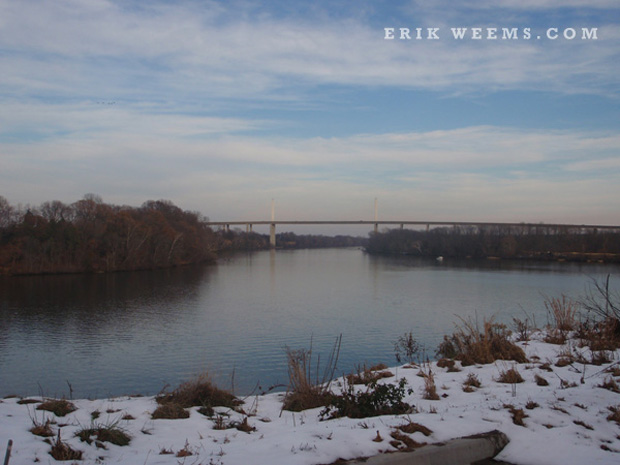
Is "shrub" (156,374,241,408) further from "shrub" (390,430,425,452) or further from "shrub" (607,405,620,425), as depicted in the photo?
"shrub" (607,405,620,425)

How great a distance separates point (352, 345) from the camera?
51.8 feet

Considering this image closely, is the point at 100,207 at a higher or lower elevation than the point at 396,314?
higher

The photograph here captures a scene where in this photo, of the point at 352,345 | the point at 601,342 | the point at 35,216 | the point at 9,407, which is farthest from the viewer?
the point at 35,216

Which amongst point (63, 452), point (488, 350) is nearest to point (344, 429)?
point (63, 452)

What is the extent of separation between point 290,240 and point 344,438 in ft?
515

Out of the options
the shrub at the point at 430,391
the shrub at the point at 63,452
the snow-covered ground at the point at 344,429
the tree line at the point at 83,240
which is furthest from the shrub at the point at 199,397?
the tree line at the point at 83,240

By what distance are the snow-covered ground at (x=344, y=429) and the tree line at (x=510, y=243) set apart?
7886 cm

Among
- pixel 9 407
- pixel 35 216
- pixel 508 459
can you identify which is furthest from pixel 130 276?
pixel 508 459

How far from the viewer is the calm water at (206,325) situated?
42.0 ft

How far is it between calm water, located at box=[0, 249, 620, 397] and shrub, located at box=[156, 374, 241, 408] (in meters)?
3.77

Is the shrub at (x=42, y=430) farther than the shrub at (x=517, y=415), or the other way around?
the shrub at (x=517, y=415)

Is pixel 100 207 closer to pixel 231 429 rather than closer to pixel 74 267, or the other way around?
pixel 74 267

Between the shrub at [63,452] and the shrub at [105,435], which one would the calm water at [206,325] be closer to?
the shrub at [105,435]

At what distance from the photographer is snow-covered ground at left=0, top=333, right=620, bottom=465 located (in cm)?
369
